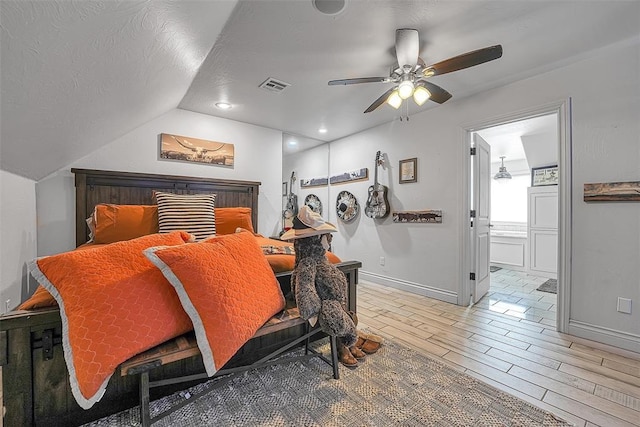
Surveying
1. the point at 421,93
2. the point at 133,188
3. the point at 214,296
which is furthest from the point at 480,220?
the point at 133,188

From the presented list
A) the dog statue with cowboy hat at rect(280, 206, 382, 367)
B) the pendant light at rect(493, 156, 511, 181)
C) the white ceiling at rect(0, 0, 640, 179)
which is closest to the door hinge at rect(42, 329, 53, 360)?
the white ceiling at rect(0, 0, 640, 179)

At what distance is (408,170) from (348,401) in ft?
9.25

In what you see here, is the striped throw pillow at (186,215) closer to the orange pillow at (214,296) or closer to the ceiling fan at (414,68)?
the orange pillow at (214,296)

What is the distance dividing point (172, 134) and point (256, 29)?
1.92m

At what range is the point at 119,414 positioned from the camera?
1.32 meters

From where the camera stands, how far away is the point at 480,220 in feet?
10.3

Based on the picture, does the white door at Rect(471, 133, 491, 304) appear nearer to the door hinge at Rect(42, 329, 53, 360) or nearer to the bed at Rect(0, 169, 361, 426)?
the bed at Rect(0, 169, 361, 426)

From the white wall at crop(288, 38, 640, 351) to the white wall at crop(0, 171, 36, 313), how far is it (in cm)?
371

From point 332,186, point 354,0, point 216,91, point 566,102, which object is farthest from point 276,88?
point 566,102

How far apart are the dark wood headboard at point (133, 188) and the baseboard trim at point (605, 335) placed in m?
3.42

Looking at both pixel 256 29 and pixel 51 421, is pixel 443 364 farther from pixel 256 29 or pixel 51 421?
pixel 256 29

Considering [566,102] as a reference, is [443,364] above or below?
below

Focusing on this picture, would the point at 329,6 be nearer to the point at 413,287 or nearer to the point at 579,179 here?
the point at 579,179

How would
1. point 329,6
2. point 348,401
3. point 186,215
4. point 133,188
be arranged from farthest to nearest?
point 133,188 < point 186,215 < point 329,6 < point 348,401
